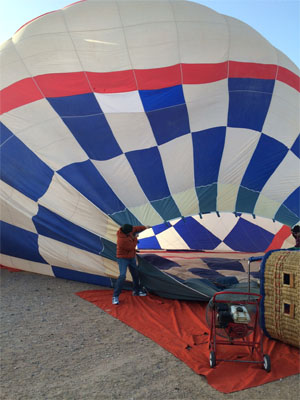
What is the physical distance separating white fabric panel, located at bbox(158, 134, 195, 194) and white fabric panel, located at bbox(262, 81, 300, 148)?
1123mm

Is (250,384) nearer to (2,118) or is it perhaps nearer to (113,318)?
(113,318)

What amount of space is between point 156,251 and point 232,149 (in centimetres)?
286

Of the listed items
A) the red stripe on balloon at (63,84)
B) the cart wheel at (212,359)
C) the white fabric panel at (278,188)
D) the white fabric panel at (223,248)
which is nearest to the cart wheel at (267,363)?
the cart wheel at (212,359)

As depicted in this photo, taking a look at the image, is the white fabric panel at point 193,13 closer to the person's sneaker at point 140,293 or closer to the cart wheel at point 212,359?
the person's sneaker at point 140,293

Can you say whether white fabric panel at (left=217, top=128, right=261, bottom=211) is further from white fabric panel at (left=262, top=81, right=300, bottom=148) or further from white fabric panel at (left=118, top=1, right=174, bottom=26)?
white fabric panel at (left=118, top=1, right=174, bottom=26)

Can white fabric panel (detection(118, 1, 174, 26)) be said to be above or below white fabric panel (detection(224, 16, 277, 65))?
above

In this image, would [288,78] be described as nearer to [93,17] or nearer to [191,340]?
[93,17]

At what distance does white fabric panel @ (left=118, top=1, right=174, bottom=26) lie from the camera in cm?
516

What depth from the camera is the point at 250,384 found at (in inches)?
102

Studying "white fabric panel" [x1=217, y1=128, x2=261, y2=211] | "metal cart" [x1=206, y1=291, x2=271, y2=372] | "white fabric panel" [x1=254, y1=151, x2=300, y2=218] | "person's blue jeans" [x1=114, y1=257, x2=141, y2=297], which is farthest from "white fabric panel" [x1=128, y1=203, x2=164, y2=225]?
"metal cart" [x1=206, y1=291, x2=271, y2=372]

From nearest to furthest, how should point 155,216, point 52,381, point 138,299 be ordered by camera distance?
point 52,381
point 138,299
point 155,216

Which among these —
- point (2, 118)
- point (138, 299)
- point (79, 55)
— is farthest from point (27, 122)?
point (138, 299)

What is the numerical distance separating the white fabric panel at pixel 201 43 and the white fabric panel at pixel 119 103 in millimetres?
867

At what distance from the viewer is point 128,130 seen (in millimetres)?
4922
